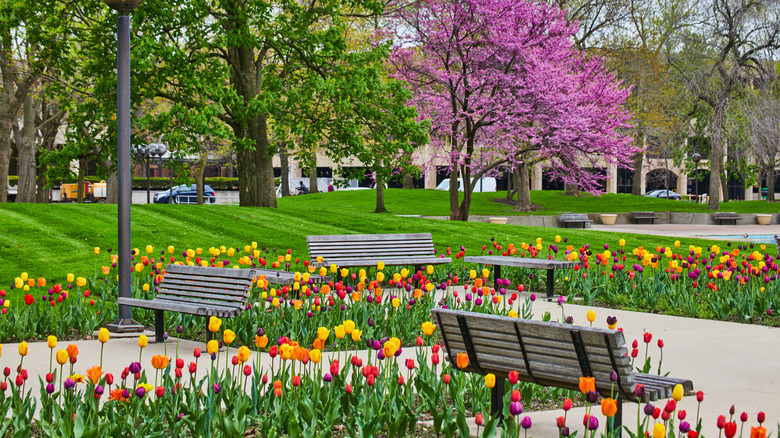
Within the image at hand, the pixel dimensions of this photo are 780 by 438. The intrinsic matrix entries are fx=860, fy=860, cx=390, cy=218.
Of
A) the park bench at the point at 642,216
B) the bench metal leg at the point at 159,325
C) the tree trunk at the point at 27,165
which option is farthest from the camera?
the park bench at the point at 642,216

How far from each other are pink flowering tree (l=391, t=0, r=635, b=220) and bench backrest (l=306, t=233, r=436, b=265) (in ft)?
39.2

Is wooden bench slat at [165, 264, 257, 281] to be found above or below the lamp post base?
above

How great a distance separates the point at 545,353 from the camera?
14.2ft

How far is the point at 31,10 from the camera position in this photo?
61.8 feet

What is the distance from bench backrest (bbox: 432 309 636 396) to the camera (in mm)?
4062

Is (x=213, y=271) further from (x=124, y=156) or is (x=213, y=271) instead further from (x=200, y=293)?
(x=124, y=156)

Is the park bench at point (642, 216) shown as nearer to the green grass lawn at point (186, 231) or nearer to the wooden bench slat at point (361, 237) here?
the green grass lawn at point (186, 231)

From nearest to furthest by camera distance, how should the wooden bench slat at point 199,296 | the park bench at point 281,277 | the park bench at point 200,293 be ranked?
the park bench at point 200,293, the wooden bench slat at point 199,296, the park bench at point 281,277

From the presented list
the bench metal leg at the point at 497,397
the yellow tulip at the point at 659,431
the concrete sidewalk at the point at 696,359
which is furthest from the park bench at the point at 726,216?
the yellow tulip at the point at 659,431

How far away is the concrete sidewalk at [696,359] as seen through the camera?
515cm

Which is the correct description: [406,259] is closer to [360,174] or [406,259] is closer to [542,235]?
[542,235]

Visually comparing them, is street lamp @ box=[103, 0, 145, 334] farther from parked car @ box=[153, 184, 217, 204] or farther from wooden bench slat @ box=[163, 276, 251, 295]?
parked car @ box=[153, 184, 217, 204]

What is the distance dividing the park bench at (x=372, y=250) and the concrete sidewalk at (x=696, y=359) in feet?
7.68

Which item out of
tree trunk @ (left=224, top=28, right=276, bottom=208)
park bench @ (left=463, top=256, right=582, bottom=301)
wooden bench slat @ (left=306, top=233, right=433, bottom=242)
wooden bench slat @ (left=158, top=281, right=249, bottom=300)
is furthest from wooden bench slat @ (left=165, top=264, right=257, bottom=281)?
tree trunk @ (left=224, top=28, right=276, bottom=208)
